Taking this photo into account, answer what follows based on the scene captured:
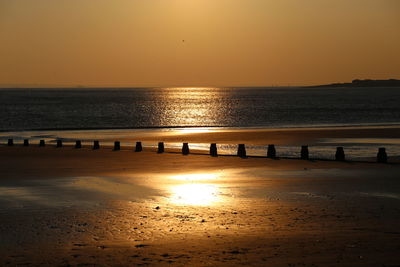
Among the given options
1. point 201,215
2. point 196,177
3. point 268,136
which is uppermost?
point 268,136

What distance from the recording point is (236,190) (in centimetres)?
1628

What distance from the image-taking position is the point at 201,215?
41.7ft

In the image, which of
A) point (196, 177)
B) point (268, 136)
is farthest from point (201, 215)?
point (268, 136)

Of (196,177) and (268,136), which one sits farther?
(268,136)

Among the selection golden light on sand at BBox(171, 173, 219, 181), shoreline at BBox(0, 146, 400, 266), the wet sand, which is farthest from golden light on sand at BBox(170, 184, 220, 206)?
the wet sand

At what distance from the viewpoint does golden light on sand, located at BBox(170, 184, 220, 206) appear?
47.2 feet

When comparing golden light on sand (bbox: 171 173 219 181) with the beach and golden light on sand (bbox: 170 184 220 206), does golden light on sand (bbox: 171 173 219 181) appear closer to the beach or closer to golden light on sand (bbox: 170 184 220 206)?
the beach

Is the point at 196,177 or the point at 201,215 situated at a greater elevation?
the point at 196,177

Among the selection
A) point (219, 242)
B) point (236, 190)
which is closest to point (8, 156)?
point (236, 190)

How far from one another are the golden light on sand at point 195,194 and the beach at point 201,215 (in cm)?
2

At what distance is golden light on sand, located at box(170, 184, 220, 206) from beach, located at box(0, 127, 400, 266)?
0.02m

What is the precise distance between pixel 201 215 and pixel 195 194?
2.92 m

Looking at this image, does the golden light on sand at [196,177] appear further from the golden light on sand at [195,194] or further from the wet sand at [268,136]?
the wet sand at [268,136]

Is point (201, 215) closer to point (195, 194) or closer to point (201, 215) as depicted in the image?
point (201, 215)
